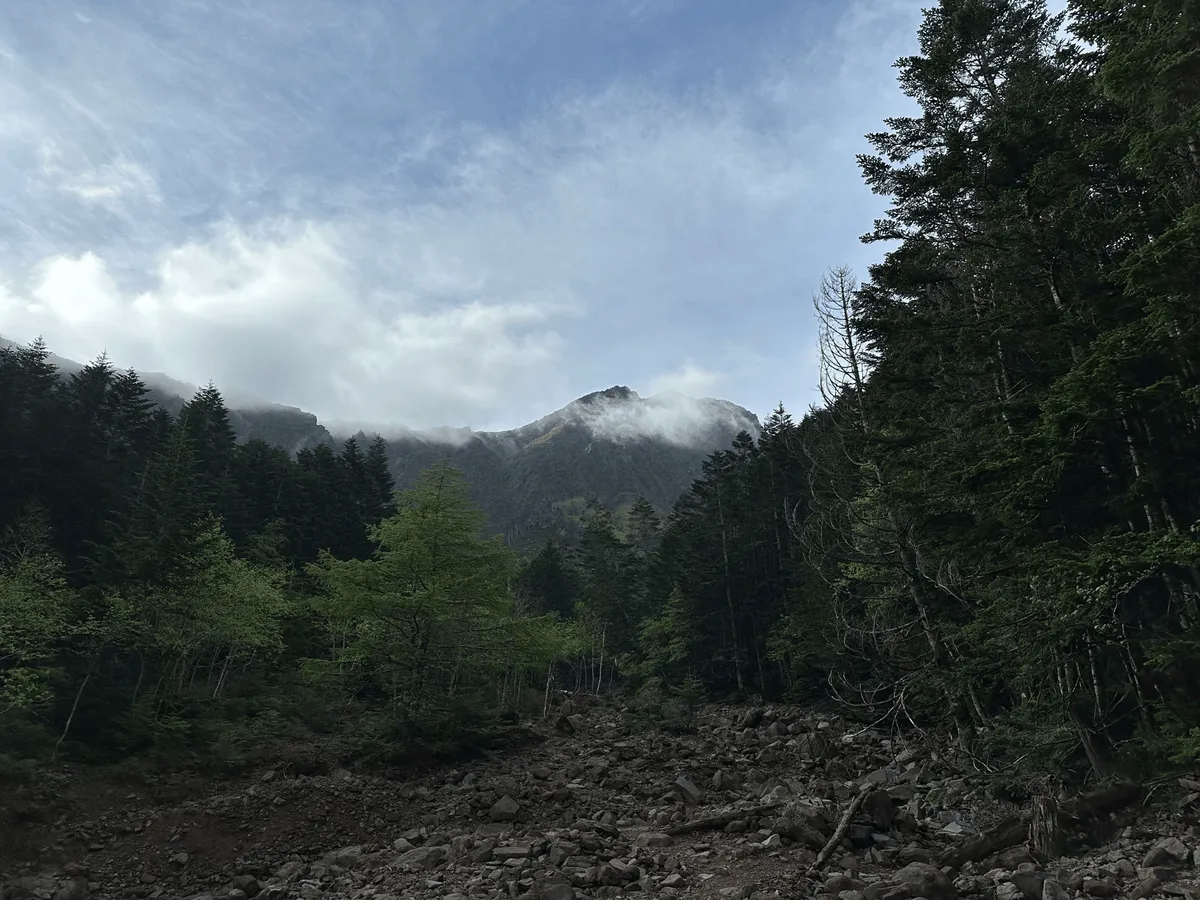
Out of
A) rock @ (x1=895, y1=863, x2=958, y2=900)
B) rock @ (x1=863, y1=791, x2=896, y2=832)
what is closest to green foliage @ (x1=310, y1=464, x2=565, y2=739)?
rock @ (x1=863, y1=791, x2=896, y2=832)

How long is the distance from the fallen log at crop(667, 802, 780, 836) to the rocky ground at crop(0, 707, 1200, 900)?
0.18ft

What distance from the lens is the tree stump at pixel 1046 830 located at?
28.5ft

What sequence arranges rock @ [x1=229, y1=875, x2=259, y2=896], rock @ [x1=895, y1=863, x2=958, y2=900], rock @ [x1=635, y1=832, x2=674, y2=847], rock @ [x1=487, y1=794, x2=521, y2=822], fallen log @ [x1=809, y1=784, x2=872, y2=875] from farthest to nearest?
rock @ [x1=487, y1=794, x2=521, y2=822] → rock @ [x1=229, y1=875, x2=259, y2=896] → rock @ [x1=635, y1=832, x2=674, y2=847] → fallen log @ [x1=809, y1=784, x2=872, y2=875] → rock @ [x1=895, y1=863, x2=958, y2=900]

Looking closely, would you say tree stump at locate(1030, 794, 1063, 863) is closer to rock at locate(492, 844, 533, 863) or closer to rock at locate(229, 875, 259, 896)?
rock at locate(492, 844, 533, 863)

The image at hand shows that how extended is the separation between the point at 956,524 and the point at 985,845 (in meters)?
5.44

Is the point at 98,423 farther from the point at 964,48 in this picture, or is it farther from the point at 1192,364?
the point at 1192,364

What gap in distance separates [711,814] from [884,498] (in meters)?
7.23

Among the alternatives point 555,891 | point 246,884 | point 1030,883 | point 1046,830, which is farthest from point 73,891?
point 1046,830

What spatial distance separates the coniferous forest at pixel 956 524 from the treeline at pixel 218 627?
123mm

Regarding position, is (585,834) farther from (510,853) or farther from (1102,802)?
(1102,802)

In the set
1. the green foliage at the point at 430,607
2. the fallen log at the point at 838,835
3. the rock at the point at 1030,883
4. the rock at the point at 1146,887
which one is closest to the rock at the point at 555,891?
the fallen log at the point at 838,835

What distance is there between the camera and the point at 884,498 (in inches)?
518

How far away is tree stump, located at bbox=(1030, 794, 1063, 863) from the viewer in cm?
869

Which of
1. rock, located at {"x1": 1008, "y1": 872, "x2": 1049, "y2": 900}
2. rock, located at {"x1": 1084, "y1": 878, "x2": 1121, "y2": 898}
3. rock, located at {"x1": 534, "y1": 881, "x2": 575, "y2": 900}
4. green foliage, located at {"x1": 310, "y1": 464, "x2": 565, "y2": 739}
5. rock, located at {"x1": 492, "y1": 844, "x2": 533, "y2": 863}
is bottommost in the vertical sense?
rock, located at {"x1": 492, "y1": 844, "x2": 533, "y2": 863}
